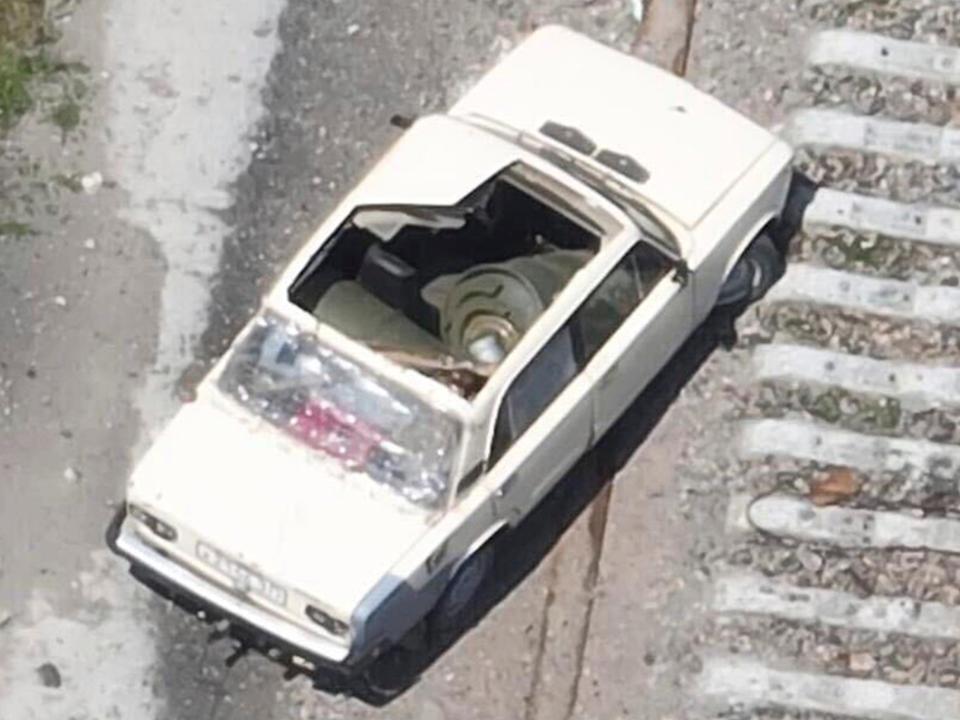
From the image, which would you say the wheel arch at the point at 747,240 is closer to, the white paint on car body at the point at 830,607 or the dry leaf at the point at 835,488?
the dry leaf at the point at 835,488

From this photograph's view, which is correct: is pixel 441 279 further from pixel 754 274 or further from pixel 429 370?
pixel 754 274

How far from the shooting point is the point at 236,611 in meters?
10.7

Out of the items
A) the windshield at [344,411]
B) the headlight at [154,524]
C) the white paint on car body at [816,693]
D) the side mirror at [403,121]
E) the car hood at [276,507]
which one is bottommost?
the white paint on car body at [816,693]

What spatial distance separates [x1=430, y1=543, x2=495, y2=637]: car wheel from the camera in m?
11.1

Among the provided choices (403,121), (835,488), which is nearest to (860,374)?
(835,488)

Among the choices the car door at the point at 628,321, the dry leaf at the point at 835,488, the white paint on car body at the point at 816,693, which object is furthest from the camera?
the dry leaf at the point at 835,488

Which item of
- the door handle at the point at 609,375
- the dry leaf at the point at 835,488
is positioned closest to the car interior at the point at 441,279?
the door handle at the point at 609,375

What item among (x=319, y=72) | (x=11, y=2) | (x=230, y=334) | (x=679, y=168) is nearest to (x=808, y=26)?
(x=679, y=168)

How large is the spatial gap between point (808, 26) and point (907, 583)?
3.13 m

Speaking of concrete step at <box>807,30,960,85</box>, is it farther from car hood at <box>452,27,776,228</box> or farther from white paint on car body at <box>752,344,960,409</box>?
white paint on car body at <box>752,344,960,409</box>

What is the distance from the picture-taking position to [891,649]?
38.4 ft

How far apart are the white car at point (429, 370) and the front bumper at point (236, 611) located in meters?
0.01

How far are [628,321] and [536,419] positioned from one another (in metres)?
0.68

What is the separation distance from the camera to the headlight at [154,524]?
35.1ft
